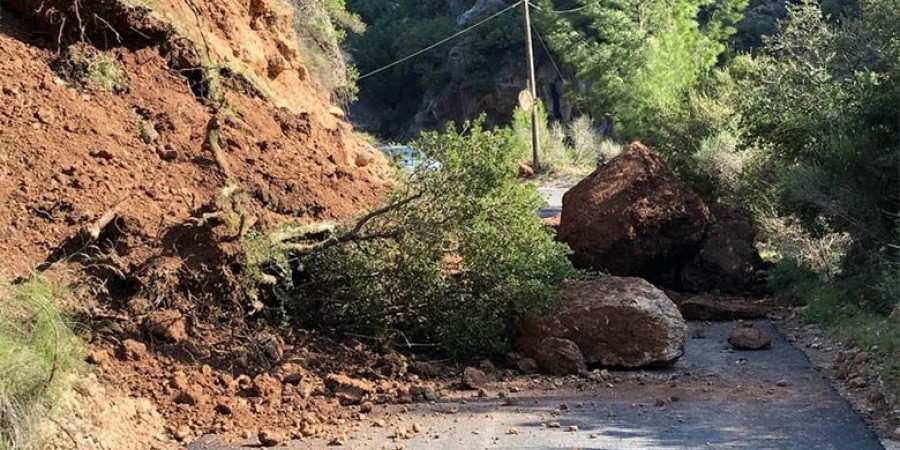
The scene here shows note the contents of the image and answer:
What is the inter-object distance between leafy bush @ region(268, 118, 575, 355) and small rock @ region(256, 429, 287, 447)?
2133 mm

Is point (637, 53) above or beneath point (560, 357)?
beneath

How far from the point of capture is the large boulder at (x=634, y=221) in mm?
12617

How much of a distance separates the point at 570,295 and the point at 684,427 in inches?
93.4

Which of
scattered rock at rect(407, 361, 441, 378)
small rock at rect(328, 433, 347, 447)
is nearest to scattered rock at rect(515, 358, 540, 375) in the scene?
scattered rock at rect(407, 361, 441, 378)

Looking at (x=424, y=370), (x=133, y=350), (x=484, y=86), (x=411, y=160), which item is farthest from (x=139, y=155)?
(x=484, y=86)

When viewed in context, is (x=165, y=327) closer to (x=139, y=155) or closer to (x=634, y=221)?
(x=139, y=155)

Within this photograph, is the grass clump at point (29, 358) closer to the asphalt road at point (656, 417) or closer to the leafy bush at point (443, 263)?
the asphalt road at point (656, 417)

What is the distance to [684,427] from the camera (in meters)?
7.09

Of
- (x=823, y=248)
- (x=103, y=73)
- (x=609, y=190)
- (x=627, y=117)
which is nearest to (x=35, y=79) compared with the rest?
(x=103, y=73)

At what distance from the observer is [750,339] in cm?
991

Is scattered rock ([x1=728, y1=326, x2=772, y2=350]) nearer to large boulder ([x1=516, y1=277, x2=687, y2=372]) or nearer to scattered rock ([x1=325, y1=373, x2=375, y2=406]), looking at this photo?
large boulder ([x1=516, y1=277, x2=687, y2=372])

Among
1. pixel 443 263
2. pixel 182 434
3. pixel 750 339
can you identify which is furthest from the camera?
pixel 750 339

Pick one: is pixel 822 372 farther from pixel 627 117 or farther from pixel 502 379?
pixel 627 117

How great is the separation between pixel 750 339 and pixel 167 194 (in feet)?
17.9
